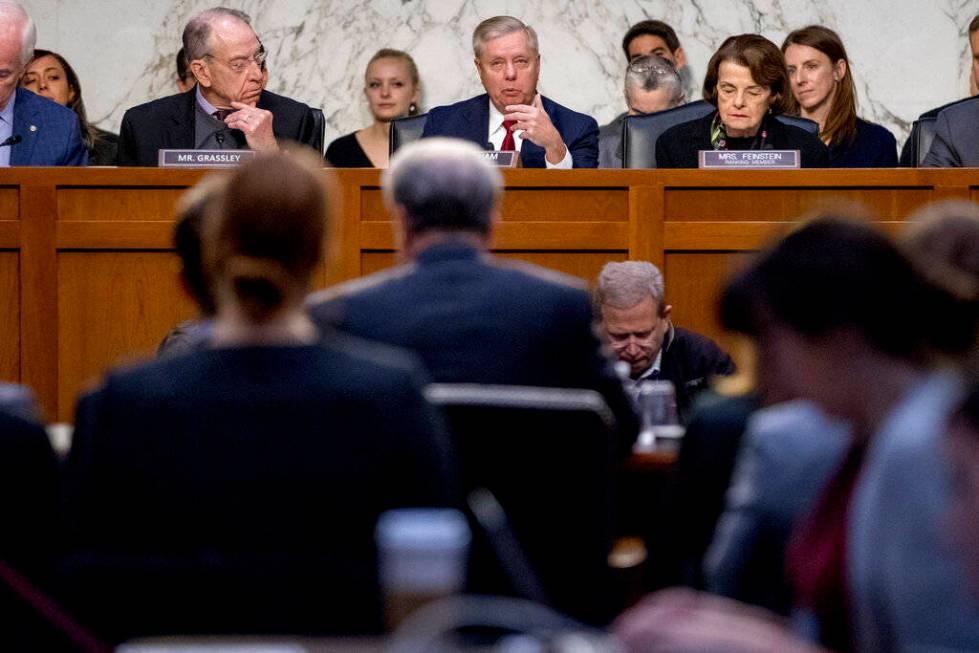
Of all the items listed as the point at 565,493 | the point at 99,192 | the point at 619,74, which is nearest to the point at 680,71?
the point at 619,74

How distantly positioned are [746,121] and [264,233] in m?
4.19

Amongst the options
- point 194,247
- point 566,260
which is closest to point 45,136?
point 566,260

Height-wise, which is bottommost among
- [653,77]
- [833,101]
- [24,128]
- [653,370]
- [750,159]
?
[653,370]

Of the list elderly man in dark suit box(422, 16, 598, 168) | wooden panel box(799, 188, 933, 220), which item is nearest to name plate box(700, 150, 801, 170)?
wooden panel box(799, 188, 933, 220)

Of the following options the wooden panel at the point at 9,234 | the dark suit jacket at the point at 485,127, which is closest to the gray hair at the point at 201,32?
the dark suit jacket at the point at 485,127

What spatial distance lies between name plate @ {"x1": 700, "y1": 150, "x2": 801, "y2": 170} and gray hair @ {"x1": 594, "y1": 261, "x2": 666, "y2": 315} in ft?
3.34

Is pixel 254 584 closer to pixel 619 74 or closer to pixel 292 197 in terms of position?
pixel 292 197

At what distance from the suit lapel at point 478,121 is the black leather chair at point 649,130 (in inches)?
20.8

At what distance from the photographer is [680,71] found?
8836mm

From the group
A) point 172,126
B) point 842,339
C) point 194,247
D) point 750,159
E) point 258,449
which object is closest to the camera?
point 842,339

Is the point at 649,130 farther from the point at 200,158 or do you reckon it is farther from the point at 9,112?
the point at 9,112

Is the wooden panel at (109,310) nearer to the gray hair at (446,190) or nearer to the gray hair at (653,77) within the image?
the gray hair at (446,190)

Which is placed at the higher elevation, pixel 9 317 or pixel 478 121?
pixel 478 121

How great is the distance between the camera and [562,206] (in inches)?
220
